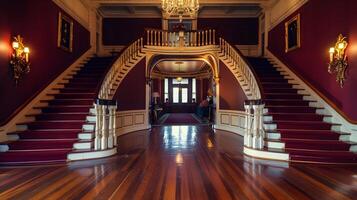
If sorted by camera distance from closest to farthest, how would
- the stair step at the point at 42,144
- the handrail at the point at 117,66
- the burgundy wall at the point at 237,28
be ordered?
the stair step at the point at 42,144 → the handrail at the point at 117,66 → the burgundy wall at the point at 237,28

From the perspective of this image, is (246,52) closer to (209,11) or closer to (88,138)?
(209,11)

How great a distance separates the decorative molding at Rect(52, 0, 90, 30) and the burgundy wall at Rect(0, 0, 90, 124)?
1.40 ft

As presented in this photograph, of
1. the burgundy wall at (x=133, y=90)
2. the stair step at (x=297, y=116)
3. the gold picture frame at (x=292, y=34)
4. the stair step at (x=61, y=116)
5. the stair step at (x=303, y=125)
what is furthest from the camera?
the burgundy wall at (x=133, y=90)

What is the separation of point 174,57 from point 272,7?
4.54 meters

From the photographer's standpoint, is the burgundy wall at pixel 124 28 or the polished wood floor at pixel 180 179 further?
the burgundy wall at pixel 124 28

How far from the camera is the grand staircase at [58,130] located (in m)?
4.80

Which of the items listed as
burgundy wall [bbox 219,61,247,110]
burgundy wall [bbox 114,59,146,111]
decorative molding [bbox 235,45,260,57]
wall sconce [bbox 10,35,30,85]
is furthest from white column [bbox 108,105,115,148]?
decorative molding [bbox 235,45,260,57]

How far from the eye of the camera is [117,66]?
27.0 feet

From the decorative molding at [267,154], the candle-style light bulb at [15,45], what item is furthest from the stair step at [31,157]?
the decorative molding at [267,154]

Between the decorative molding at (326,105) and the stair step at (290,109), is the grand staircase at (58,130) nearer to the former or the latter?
the stair step at (290,109)

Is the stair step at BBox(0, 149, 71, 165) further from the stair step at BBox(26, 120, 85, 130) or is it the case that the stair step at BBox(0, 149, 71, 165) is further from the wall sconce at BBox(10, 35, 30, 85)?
the wall sconce at BBox(10, 35, 30, 85)

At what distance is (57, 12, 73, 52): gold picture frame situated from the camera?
8.02 metres

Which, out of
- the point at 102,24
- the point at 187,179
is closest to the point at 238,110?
the point at 187,179

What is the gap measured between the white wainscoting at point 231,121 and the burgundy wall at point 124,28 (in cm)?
563
